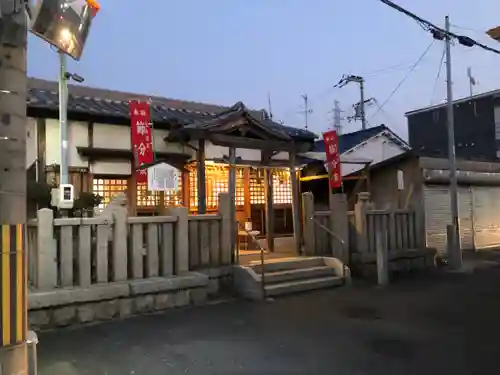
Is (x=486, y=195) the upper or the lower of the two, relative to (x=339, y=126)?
lower

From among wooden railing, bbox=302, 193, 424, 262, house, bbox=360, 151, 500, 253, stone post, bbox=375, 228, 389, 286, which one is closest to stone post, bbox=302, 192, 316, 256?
wooden railing, bbox=302, 193, 424, 262

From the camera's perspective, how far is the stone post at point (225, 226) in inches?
438

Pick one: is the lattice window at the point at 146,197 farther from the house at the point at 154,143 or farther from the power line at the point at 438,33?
the power line at the point at 438,33

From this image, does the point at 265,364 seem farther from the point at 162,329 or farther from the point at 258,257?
the point at 258,257

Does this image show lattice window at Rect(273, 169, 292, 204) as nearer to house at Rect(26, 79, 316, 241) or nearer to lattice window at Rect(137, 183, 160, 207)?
house at Rect(26, 79, 316, 241)

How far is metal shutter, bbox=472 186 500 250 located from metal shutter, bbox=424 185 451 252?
7.12ft

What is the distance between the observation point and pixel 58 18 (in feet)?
14.8

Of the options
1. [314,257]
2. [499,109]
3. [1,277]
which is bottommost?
[314,257]

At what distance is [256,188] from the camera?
55.5ft

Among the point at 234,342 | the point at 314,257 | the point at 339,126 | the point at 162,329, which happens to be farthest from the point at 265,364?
the point at 339,126

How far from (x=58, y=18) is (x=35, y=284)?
5622mm

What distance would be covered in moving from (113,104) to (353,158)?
898 cm

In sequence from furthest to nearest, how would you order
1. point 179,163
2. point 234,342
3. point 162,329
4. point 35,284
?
1. point 179,163
2. point 35,284
3. point 162,329
4. point 234,342

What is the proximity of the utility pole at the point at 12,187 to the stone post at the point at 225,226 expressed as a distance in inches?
285
